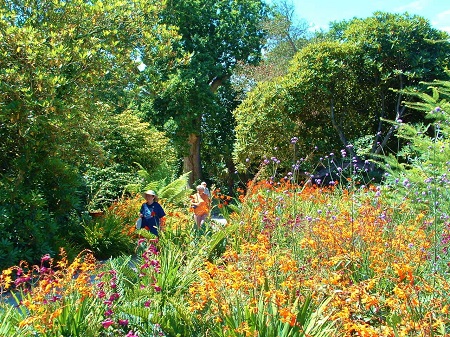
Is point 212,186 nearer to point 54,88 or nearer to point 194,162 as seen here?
point 54,88

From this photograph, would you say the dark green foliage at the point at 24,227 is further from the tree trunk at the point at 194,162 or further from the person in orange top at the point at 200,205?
the tree trunk at the point at 194,162

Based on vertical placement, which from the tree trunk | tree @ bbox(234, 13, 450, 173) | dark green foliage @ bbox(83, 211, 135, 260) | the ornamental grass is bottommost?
dark green foliage @ bbox(83, 211, 135, 260)

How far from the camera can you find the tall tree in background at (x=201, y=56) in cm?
1662

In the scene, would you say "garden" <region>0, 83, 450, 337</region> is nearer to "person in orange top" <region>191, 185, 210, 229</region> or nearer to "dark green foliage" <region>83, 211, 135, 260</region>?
"person in orange top" <region>191, 185, 210, 229</region>

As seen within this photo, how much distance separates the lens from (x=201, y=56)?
17.2 metres

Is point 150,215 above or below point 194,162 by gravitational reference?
below

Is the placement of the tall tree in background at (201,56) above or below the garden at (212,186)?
above

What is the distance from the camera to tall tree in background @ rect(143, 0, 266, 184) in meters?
16.6

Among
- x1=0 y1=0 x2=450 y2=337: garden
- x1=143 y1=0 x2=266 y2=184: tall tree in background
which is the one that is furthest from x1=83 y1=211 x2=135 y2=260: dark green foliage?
x1=143 y1=0 x2=266 y2=184: tall tree in background

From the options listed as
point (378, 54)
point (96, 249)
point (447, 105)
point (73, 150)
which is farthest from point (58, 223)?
point (378, 54)

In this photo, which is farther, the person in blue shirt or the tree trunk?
the tree trunk

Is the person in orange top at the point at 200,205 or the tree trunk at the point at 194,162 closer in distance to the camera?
the person in orange top at the point at 200,205

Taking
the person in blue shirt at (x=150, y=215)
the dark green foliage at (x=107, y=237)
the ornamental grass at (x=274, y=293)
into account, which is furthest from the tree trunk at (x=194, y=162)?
the ornamental grass at (x=274, y=293)

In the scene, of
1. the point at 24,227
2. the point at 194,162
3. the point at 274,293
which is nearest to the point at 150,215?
the point at 24,227
